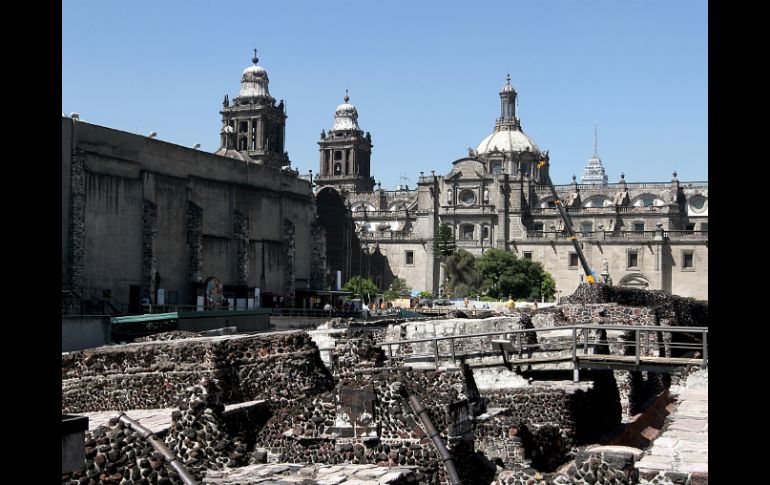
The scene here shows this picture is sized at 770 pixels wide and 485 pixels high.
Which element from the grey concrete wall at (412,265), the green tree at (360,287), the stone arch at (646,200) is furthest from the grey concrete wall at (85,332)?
the stone arch at (646,200)

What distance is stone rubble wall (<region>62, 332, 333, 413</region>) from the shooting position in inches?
550

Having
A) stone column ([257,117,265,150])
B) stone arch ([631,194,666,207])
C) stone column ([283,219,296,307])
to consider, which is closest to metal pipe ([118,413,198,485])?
stone column ([283,219,296,307])

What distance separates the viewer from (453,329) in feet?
74.2

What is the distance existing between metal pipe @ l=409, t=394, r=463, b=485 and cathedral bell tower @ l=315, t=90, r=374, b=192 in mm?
81530

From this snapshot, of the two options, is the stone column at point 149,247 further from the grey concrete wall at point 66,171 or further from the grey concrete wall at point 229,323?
the grey concrete wall at point 66,171

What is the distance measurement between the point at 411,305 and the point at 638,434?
40.2 meters

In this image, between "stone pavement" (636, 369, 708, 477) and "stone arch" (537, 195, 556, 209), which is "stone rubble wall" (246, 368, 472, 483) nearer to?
"stone pavement" (636, 369, 708, 477)

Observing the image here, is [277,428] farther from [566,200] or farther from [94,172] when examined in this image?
[566,200]

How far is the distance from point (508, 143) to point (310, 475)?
8310cm

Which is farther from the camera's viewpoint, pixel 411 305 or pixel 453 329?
pixel 411 305

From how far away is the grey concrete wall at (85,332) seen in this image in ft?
70.5

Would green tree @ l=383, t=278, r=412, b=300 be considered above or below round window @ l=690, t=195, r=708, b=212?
below
